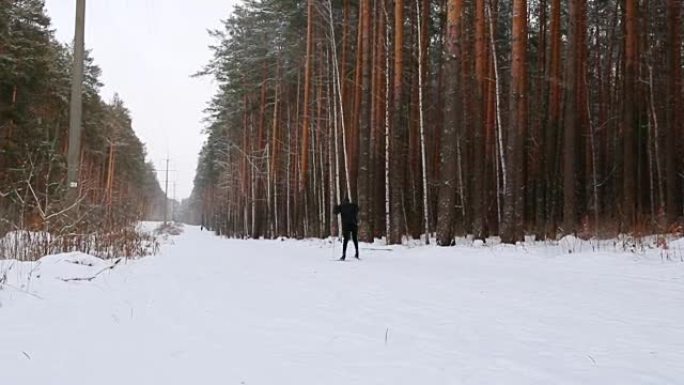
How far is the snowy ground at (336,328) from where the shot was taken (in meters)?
3.00

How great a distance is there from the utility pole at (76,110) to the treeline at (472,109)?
368 inches

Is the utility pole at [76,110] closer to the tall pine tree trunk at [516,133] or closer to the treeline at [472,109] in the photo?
the treeline at [472,109]

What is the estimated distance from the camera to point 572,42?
13.7 metres

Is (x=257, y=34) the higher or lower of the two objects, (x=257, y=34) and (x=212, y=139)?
the higher

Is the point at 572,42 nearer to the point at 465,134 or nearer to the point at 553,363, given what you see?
the point at 465,134

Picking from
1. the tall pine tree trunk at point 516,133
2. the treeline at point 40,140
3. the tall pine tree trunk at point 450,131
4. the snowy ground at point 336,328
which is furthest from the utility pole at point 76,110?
the tall pine tree trunk at point 516,133

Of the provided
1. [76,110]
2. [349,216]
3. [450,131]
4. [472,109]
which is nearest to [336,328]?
[76,110]

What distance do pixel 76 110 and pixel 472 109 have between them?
15614 mm

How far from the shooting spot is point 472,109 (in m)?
20.2

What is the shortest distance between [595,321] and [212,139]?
43481 millimetres

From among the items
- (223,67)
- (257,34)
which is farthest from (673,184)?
(223,67)

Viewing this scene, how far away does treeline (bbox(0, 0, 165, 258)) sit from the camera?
341 inches

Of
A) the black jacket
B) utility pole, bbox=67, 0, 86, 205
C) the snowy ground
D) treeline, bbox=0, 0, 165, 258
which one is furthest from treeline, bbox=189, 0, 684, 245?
utility pole, bbox=67, 0, 86, 205

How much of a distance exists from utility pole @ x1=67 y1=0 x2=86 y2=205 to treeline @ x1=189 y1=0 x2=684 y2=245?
9.35 meters
